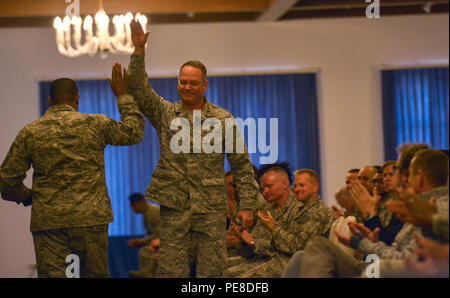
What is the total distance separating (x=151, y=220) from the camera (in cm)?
728

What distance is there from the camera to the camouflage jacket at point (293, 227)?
143 inches

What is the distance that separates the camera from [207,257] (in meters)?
3.17

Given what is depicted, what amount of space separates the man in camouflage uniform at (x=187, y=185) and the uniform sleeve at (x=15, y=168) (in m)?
0.63

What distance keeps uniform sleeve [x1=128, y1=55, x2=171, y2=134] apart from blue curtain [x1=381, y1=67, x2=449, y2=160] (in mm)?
5137

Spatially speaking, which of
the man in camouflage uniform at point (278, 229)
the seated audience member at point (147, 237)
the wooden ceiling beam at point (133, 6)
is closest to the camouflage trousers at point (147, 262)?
the seated audience member at point (147, 237)

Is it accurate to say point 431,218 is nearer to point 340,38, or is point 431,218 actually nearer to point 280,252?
point 280,252

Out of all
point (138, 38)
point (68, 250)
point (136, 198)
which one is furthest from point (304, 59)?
point (68, 250)

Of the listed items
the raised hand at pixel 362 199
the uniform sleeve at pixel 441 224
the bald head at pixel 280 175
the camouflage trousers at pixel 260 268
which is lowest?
the camouflage trousers at pixel 260 268

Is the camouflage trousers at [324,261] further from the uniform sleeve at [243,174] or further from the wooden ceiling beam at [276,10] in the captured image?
the wooden ceiling beam at [276,10]

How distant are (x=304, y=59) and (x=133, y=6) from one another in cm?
227

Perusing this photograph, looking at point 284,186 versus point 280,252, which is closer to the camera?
point 280,252

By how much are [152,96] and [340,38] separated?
5.10 m

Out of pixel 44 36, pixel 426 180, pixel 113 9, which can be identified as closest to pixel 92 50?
pixel 113 9

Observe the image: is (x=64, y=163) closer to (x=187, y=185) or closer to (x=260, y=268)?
(x=187, y=185)
